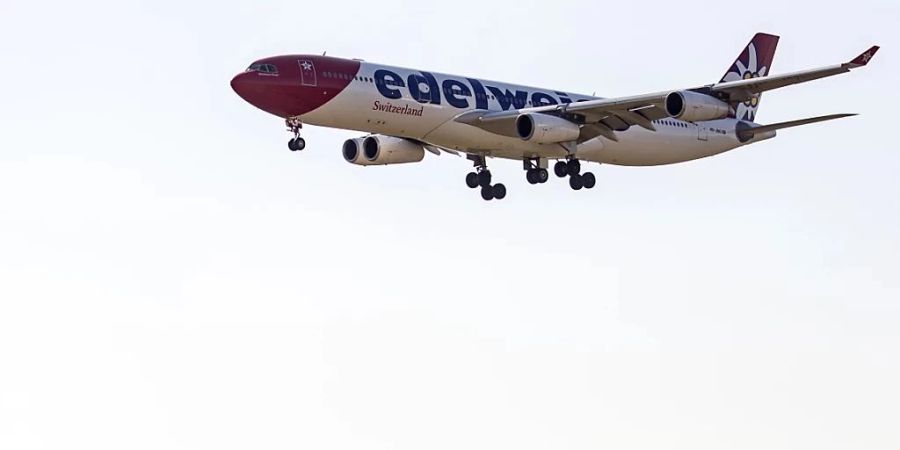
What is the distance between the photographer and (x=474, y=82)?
67.1 meters

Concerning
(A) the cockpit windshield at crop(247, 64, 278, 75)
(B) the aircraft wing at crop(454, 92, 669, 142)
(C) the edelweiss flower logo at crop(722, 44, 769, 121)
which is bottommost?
(B) the aircraft wing at crop(454, 92, 669, 142)

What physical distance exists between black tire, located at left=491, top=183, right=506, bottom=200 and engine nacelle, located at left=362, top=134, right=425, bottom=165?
3.52m

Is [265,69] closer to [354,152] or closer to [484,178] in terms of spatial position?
[354,152]

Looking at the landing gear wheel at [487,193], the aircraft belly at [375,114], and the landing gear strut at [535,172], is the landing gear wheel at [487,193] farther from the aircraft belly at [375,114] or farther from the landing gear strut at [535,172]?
the aircraft belly at [375,114]

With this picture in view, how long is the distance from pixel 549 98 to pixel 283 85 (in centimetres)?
1201

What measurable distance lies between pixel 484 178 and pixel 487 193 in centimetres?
60

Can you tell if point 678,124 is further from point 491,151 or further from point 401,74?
point 401,74

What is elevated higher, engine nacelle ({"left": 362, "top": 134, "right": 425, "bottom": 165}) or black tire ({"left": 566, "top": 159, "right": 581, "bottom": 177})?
engine nacelle ({"left": 362, "top": 134, "right": 425, "bottom": 165})

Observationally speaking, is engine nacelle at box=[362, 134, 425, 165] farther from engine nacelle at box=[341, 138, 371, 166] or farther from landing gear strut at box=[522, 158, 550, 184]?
landing gear strut at box=[522, 158, 550, 184]

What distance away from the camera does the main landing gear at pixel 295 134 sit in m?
62.1

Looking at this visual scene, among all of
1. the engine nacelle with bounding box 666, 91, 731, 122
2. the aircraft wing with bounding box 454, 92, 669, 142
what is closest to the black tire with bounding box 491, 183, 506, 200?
the aircraft wing with bounding box 454, 92, 669, 142

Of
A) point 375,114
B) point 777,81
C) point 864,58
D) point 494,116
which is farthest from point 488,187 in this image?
point 864,58

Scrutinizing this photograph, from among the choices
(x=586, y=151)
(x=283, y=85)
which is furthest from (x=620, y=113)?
(x=283, y=85)

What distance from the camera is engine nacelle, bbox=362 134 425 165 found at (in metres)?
68.8
